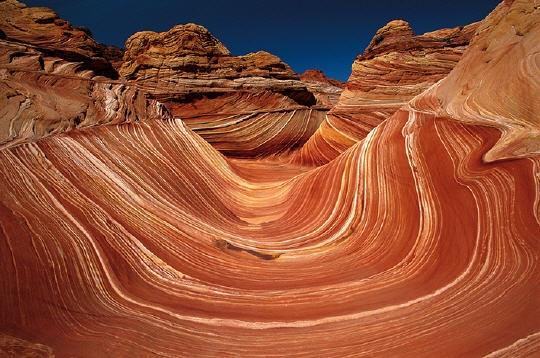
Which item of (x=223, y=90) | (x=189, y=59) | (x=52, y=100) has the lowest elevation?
(x=52, y=100)

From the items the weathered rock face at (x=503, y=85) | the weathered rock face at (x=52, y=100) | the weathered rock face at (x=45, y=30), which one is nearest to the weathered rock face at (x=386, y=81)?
the weathered rock face at (x=503, y=85)

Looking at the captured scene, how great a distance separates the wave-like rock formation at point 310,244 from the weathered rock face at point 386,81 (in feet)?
15.4

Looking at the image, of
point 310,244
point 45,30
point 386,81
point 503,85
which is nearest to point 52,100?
point 310,244

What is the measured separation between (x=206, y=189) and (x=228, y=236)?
1.75 meters

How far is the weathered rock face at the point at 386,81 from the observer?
10.9m

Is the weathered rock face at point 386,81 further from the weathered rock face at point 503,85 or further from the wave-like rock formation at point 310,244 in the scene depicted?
the wave-like rock formation at point 310,244

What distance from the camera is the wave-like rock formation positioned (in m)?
2.53

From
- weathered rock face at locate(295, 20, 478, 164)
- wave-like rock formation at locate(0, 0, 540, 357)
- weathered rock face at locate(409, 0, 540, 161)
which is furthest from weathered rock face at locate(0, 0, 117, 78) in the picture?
weathered rock face at locate(409, 0, 540, 161)

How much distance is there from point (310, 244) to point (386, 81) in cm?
856

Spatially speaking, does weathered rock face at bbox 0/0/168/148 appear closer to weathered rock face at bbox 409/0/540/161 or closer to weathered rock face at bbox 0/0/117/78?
weathered rock face at bbox 0/0/117/78

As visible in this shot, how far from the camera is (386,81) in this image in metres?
11.4

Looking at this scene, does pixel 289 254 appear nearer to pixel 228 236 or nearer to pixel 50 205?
pixel 228 236

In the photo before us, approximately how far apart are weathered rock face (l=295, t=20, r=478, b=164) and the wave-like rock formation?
4.70 metres

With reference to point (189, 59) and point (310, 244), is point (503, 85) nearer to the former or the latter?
point (310, 244)
